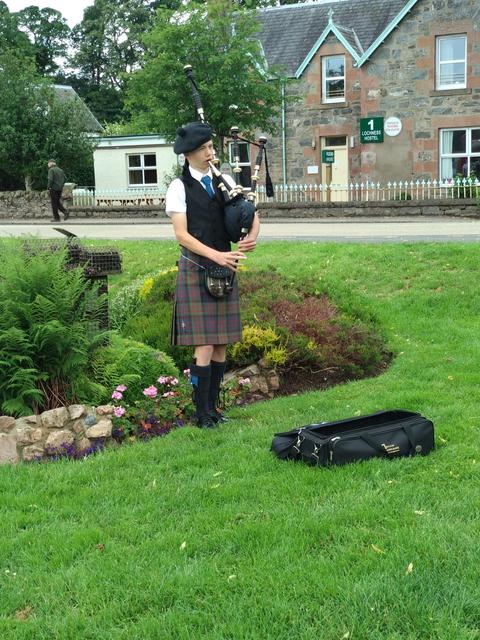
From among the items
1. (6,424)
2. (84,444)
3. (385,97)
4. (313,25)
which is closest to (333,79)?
(385,97)

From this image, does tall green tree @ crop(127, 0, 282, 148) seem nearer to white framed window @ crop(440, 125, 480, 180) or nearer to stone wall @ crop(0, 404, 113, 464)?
white framed window @ crop(440, 125, 480, 180)

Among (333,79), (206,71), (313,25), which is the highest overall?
(313,25)

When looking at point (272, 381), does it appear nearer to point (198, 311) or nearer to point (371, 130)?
A: point (198, 311)

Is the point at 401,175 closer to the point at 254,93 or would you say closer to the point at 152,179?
the point at 254,93

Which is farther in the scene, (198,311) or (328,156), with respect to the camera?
(328,156)

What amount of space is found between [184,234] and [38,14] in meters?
72.1

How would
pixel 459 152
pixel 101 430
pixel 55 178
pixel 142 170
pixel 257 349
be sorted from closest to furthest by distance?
pixel 101 430, pixel 257 349, pixel 55 178, pixel 459 152, pixel 142 170

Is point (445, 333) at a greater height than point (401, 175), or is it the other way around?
point (401, 175)

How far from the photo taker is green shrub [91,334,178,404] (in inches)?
231

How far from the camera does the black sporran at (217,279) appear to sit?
5457mm

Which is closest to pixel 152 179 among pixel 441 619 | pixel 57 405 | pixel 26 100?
pixel 26 100

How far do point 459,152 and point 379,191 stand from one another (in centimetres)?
397

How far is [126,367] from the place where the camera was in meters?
6.01

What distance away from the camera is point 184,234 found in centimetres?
535
